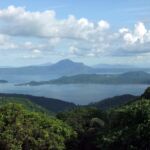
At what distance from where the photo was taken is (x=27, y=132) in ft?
101

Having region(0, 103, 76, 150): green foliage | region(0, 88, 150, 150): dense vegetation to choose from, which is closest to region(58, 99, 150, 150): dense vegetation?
region(0, 88, 150, 150): dense vegetation

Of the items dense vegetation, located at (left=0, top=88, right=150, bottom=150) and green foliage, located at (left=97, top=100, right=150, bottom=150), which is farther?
dense vegetation, located at (left=0, top=88, right=150, bottom=150)

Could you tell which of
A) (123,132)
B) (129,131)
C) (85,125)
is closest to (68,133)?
(85,125)

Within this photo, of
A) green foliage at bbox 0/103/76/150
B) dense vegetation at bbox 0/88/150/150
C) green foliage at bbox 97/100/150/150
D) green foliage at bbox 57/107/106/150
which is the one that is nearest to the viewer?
green foliage at bbox 97/100/150/150

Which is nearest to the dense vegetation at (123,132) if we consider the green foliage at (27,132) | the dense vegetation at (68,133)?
the dense vegetation at (68,133)

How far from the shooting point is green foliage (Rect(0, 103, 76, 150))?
3034 centimetres

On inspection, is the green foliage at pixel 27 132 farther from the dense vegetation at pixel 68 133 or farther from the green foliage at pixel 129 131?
the green foliage at pixel 129 131

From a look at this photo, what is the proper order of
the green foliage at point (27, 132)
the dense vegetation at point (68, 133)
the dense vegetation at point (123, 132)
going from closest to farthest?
the dense vegetation at point (123, 132), the dense vegetation at point (68, 133), the green foliage at point (27, 132)

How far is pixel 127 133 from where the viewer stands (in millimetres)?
28125

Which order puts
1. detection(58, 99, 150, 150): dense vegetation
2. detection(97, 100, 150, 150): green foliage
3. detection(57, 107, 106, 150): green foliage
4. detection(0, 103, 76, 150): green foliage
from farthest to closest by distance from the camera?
detection(57, 107, 106, 150): green foliage → detection(0, 103, 76, 150): green foliage → detection(58, 99, 150, 150): dense vegetation → detection(97, 100, 150, 150): green foliage

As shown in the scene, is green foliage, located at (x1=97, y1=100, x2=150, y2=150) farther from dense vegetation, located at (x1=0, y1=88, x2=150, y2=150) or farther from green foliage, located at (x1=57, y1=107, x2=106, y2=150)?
green foliage, located at (x1=57, y1=107, x2=106, y2=150)

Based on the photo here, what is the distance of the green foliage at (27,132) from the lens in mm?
30344

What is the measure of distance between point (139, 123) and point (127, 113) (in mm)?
1873

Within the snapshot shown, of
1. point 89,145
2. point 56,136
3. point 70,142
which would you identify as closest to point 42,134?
point 56,136
